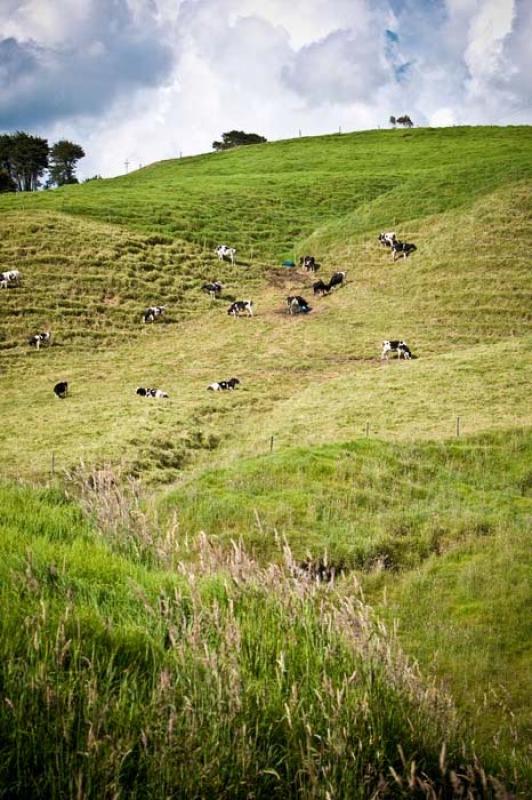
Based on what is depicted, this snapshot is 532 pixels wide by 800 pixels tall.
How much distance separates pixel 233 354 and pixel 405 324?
11.3m

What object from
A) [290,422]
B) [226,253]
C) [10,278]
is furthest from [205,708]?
[226,253]

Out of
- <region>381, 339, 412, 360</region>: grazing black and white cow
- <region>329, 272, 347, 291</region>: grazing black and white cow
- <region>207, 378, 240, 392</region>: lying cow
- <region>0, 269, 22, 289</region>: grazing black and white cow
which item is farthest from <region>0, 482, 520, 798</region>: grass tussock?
<region>329, 272, 347, 291</region>: grazing black and white cow

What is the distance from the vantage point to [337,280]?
167 feet

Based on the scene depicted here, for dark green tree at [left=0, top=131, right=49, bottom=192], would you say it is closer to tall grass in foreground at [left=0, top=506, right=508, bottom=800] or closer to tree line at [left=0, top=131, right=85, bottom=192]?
tree line at [left=0, top=131, right=85, bottom=192]

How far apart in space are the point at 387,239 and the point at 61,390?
1324 inches

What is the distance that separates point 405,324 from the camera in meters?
42.3

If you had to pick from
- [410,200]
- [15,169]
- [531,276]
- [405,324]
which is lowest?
[405,324]

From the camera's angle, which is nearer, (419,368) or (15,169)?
(419,368)

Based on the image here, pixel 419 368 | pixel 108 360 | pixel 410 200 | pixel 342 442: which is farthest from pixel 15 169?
pixel 342 442

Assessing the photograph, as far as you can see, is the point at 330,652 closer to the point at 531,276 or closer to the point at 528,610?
the point at 528,610

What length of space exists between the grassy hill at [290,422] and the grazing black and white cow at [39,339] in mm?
678

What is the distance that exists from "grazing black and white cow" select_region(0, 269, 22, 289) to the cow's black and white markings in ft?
45.9

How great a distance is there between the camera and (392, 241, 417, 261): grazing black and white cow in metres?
54.2

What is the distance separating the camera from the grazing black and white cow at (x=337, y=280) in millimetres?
50366
